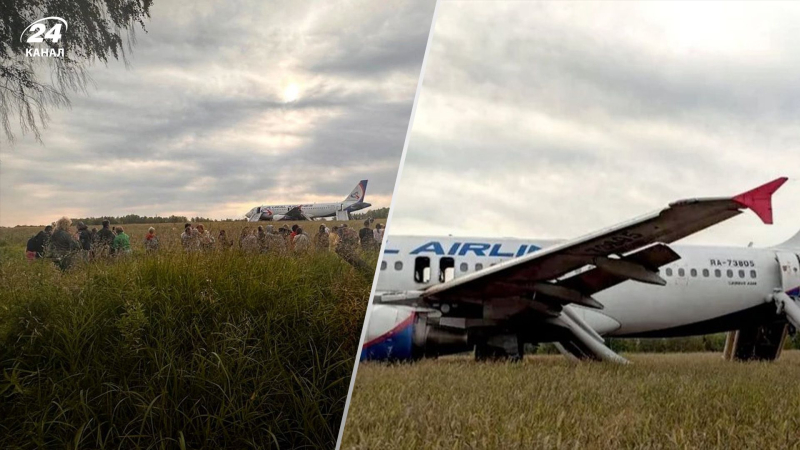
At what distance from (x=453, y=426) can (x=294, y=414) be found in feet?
2.32

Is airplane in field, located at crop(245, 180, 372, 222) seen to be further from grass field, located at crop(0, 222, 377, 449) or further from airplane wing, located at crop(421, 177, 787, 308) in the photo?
airplane wing, located at crop(421, 177, 787, 308)

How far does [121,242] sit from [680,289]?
840 cm

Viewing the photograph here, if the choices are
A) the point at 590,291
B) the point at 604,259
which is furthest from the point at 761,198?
the point at 590,291

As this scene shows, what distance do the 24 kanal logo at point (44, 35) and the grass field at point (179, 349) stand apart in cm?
86

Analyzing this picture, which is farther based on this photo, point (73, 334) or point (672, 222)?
point (672, 222)

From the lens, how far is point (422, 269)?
8367 millimetres

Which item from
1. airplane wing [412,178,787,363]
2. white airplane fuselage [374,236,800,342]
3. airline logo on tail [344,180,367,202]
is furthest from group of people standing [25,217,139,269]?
white airplane fuselage [374,236,800,342]

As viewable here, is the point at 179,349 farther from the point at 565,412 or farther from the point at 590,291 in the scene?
the point at 590,291

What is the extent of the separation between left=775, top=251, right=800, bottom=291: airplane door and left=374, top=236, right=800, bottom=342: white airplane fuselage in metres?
0.04

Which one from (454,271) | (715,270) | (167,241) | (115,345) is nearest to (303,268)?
Result: (167,241)

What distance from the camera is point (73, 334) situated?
2.51 meters

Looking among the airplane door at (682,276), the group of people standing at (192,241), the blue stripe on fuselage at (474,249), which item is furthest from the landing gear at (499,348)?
the group of people standing at (192,241)

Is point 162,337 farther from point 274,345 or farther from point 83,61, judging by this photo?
point 83,61

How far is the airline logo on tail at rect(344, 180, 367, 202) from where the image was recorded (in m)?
2.38
